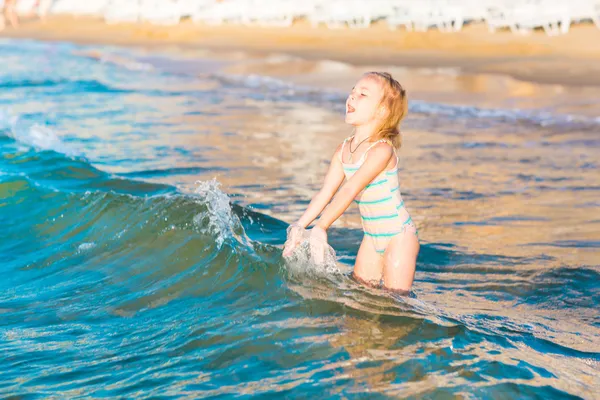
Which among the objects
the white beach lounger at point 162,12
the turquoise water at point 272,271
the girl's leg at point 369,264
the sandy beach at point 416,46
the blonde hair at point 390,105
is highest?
the white beach lounger at point 162,12

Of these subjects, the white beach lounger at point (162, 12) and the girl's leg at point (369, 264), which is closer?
the girl's leg at point (369, 264)

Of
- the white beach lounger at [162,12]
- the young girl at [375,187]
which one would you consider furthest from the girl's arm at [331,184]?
the white beach lounger at [162,12]

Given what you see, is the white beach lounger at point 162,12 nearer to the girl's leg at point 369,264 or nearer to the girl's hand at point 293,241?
the girl's leg at point 369,264

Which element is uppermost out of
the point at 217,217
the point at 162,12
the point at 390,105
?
the point at 162,12

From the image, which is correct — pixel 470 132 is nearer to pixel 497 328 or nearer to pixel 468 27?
pixel 497 328

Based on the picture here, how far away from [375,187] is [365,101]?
462 millimetres

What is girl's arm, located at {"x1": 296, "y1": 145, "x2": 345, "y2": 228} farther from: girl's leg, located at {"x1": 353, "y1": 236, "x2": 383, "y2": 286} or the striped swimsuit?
girl's leg, located at {"x1": 353, "y1": 236, "x2": 383, "y2": 286}

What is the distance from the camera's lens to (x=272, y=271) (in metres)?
5.00

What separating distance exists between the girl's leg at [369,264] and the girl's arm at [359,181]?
0.41m

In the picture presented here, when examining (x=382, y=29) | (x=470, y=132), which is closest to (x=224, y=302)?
(x=470, y=132)

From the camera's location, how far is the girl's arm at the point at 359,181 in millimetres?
4055

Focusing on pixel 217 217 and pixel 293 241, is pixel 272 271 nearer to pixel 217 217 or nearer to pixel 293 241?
pixel 293 241

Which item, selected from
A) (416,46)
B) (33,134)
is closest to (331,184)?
(33,134)

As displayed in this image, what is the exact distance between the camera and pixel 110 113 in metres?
13.2
